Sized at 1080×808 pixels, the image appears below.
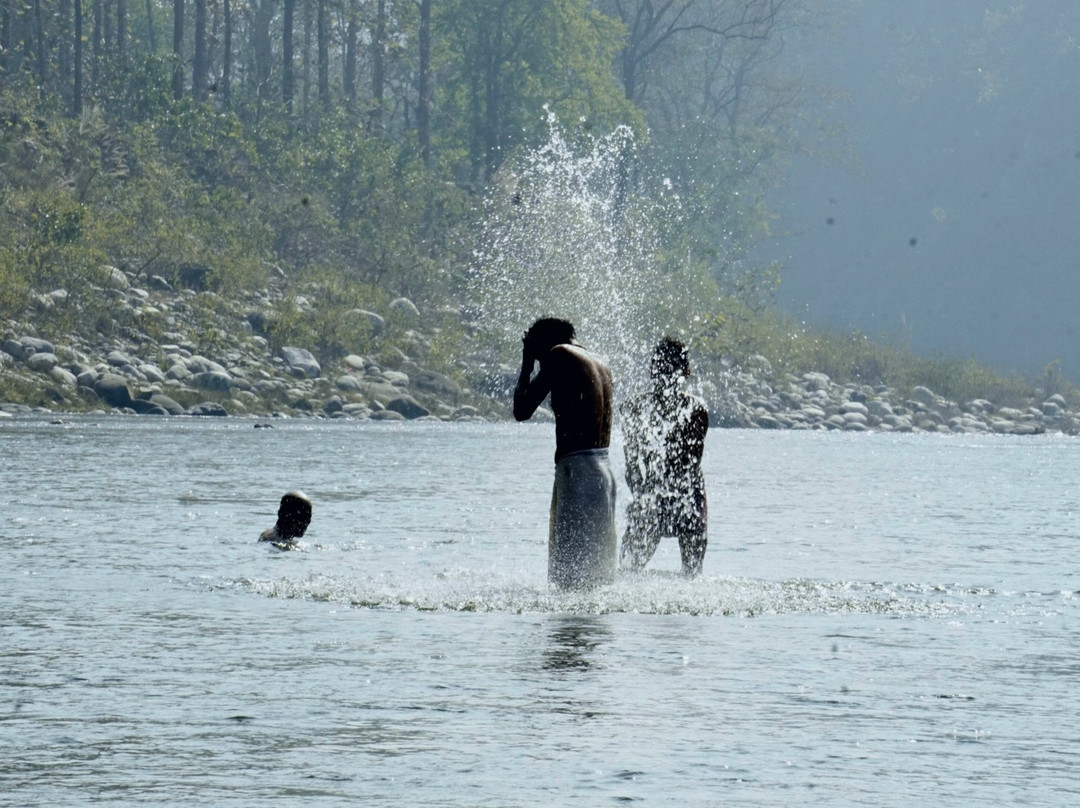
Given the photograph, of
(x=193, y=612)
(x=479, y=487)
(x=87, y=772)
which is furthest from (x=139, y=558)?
(x=479, y=487)

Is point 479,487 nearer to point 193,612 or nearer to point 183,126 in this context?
point 193,612

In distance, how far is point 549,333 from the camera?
41.7 feet

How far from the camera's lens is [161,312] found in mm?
44281

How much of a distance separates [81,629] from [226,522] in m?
7.89

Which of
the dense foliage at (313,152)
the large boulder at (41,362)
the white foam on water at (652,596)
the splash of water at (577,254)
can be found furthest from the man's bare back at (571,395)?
the splash of water at (577,254)

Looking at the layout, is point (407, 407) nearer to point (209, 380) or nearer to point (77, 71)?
point (209, 380)

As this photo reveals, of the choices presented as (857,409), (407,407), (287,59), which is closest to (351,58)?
(287,59)

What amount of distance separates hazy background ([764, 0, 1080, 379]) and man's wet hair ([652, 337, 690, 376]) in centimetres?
8468

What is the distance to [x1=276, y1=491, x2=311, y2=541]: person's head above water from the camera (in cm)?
1675

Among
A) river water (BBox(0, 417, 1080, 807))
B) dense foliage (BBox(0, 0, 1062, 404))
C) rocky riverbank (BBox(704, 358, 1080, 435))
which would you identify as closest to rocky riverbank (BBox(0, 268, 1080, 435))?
rocky riverbank (BBox(704, 358, 1080, 435))

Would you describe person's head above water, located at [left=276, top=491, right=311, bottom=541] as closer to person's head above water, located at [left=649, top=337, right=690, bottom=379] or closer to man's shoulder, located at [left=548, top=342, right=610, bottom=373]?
person's head above water, located at [left=649, top=337, right=690, bottom=379]

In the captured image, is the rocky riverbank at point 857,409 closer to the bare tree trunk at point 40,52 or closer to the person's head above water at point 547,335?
the bare tree trunk at point 40,52

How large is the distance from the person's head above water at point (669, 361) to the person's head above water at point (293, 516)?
4.34 m

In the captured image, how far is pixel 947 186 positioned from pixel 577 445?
9534 cm
